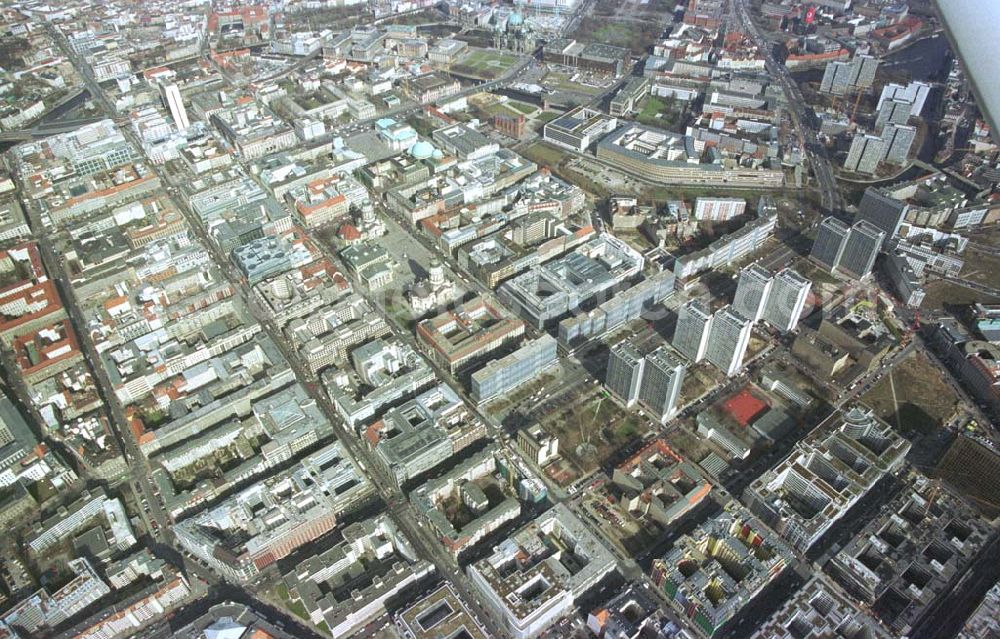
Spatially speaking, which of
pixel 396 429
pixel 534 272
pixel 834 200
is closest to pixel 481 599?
pixel 396 429

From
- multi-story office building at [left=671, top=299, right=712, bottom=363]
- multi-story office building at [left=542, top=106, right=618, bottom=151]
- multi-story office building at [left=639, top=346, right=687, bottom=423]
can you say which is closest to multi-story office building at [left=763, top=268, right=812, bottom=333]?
multi-story office building at [left=671, top=299, right=712, bottom=363]

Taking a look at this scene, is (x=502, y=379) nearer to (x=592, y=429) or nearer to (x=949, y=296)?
(x=592, y=429)

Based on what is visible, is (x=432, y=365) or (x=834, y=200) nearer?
(x=432, y=365)

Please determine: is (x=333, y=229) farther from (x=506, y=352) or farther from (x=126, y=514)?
(x=126, y=514)

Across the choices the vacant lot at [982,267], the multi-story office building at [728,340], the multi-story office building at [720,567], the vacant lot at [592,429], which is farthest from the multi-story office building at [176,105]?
the vacant lot at [982,267]

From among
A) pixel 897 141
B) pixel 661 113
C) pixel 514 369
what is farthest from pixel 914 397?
pixel 661 113

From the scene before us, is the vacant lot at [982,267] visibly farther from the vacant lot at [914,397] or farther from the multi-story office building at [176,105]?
the multi-story office building at [176,105]

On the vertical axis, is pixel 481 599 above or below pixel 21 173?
below
